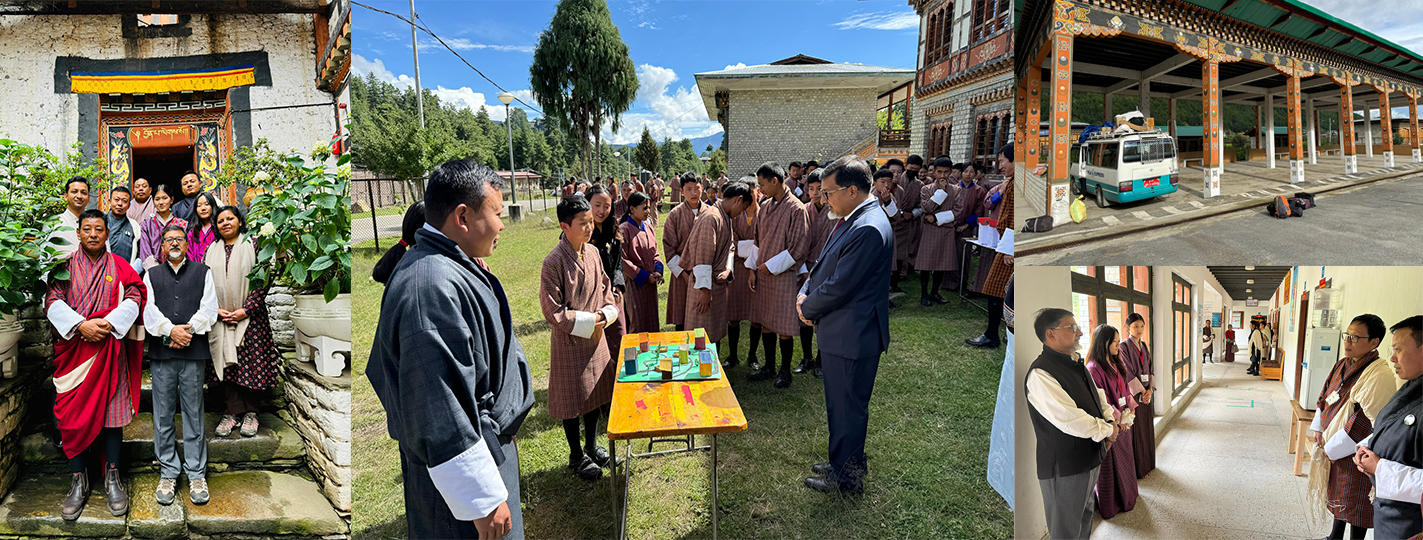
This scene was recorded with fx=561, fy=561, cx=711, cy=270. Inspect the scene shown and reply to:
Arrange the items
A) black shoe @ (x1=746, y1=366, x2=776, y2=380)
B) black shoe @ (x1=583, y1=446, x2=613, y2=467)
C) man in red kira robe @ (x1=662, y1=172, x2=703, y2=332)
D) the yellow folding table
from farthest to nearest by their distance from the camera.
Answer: man in red kira robe @ (x1=662, y1=172, x2=703, y2=332) → black shoe @ (x1=746, y1=366, x2=776, y2=380) → black shoe @ (x1=583, y1=446, x2=613, y2=467) → the yellow folding table

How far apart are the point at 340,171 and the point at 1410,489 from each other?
4.15 meters

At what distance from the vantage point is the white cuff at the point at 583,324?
300cm

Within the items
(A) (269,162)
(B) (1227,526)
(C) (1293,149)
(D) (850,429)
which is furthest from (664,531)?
(C) (1293,149)

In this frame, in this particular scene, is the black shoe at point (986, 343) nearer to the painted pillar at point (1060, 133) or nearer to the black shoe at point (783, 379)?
the black shoe at point (783, 379)

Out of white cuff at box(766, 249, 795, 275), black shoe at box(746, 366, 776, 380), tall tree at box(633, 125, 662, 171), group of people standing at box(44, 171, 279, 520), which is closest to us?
group of people standing at box(44, 171, 279, 520)

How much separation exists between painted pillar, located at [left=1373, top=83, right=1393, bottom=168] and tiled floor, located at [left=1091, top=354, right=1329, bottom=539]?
5880mm

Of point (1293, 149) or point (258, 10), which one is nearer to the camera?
point (258, 10)

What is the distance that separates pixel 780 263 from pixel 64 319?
4.24 m

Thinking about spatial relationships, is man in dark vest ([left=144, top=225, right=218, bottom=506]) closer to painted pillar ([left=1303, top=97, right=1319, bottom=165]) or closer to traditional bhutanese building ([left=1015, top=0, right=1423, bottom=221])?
traditional bhutanese building ([left=1015, top=0, right=1423, bottom=221])

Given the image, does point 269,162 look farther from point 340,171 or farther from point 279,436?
point 279,436

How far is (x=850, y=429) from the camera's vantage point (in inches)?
115

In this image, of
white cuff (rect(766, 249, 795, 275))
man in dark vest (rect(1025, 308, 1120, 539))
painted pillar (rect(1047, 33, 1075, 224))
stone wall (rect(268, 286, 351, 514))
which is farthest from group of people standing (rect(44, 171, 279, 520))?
painted pillar (rect(1047, 33, 1075, 224))

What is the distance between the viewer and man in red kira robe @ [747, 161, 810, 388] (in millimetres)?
4539

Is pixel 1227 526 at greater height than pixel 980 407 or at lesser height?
greater
